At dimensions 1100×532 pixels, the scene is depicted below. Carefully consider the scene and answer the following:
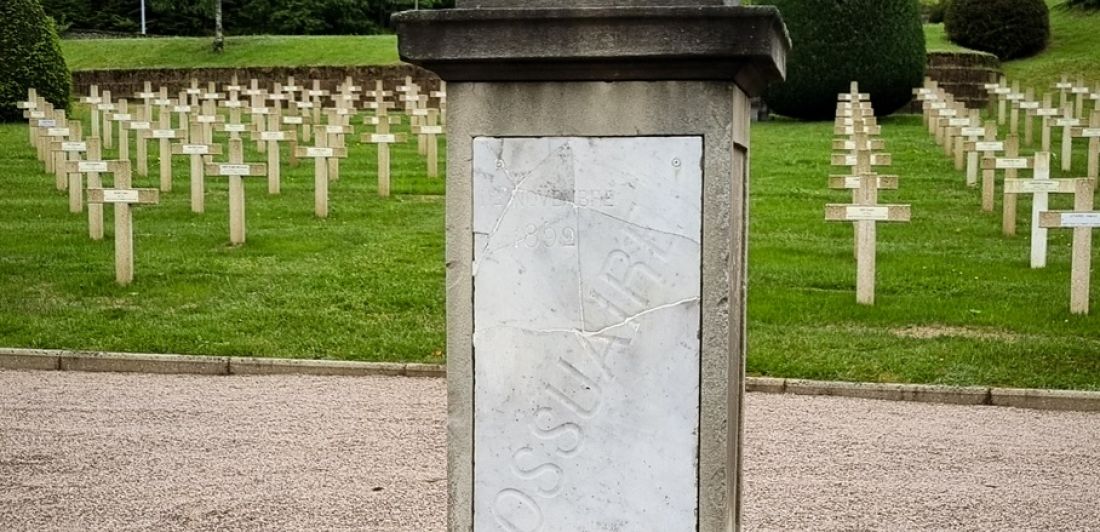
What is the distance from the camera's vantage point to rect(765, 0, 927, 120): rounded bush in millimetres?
26609

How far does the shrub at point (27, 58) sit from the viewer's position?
2614 centimetres

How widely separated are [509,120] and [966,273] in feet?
30.8

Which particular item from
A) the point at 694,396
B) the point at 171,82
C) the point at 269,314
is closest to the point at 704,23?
the point at 694,396

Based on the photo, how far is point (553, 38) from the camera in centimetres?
339

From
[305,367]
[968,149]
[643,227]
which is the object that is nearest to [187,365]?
[305,367]

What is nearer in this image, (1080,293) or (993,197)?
(1080,293)

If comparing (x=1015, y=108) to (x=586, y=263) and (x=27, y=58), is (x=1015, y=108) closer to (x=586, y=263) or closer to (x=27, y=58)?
(x=27, y=58)

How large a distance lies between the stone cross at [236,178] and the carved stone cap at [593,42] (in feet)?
32.7

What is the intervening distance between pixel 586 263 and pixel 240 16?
56.0 meters

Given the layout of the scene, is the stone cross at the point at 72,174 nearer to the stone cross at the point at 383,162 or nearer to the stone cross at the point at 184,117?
the stone cross at the point at 184,117

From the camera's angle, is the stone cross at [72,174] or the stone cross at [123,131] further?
the stone cross at [123,131]

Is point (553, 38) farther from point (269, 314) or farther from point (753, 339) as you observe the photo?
point (269, 314)

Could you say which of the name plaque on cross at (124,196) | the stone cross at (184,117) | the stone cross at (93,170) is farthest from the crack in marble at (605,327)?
the stone cross at (184,117)

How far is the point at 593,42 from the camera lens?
3.37m
